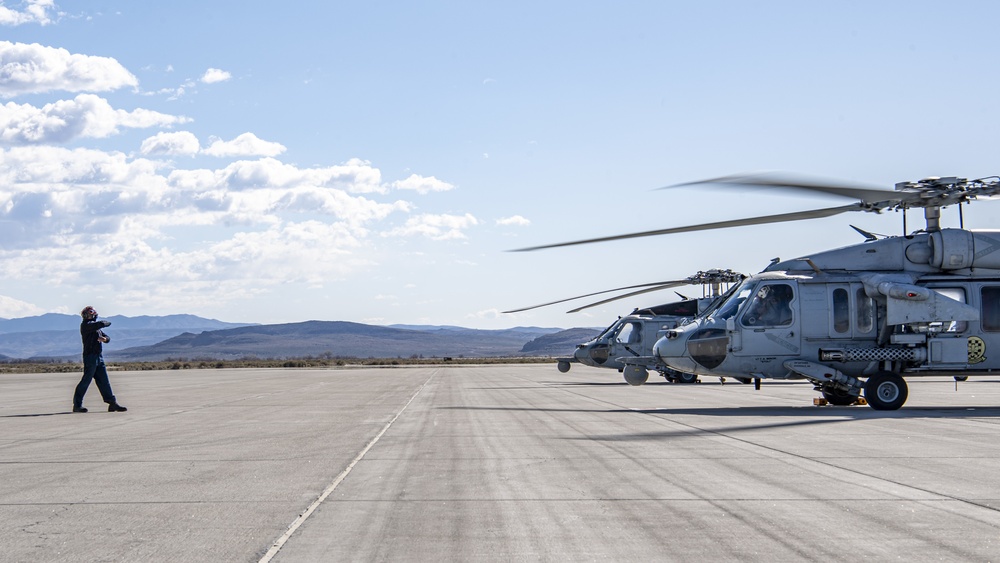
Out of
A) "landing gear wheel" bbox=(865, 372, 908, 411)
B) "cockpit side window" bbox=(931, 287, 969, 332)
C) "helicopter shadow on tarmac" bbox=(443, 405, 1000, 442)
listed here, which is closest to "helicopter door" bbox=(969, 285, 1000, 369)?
"cockpit side window" bbox=(931, 287, 969, 332)

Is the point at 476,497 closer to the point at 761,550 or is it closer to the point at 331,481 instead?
the point at 331,481

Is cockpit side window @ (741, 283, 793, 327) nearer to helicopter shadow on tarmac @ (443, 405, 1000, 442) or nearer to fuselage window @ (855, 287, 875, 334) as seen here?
fuselage window @ (855, 287, 875, 334)

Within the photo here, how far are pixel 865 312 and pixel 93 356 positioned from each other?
51.6 feet

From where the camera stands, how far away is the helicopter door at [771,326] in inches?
760

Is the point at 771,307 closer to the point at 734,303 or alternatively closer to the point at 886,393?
the point at 734,303

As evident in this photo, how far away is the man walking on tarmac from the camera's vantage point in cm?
1878

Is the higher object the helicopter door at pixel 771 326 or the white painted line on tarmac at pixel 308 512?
the helicopter door at pixel 771 326

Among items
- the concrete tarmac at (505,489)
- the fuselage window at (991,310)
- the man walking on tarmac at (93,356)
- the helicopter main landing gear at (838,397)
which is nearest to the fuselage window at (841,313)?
the helicopter main landing gear at (838,397)

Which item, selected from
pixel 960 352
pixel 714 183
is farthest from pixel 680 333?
pixel 714 183

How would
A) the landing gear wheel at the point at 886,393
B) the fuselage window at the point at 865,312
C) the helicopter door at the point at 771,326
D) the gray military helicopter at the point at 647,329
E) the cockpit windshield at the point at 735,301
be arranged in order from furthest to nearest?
the gray military helicopter at the point at 647,329 < the cockpit windshield at the point at 735,301 < the helicopter door at the point at 771,326 < the fuselage window at the point at 865,312 < the landing gear wheel at the point at 886,393

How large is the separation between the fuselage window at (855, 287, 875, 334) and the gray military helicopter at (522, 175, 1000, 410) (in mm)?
21

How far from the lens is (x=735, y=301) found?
1994cm

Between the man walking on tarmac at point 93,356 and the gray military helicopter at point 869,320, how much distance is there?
38.4 feet

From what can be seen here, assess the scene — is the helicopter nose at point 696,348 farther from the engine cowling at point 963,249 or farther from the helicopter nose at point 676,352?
the engine cowling at point 963,249
